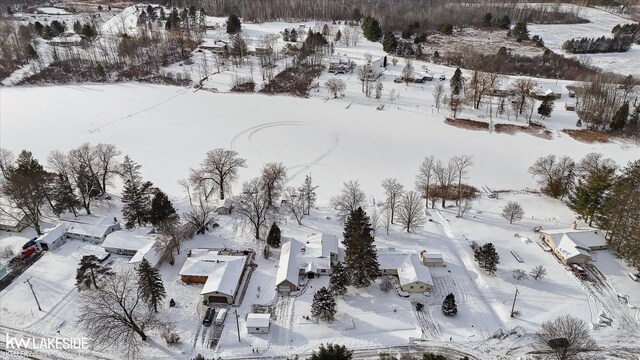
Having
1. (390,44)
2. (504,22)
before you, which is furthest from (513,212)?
(504,22)

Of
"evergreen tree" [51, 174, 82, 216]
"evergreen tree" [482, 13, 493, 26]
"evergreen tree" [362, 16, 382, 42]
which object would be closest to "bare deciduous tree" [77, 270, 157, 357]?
"evergreen tree" [51, 174, 82, 216]

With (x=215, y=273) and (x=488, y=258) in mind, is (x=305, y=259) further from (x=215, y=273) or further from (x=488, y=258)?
(x=488, y=258)

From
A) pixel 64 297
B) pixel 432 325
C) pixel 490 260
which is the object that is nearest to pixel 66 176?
pixel 64 297

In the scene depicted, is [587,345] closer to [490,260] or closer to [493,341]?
[493,341]

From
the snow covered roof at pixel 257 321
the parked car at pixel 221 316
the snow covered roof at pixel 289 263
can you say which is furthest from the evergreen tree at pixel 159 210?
the snow covered roof at pixel 257 321

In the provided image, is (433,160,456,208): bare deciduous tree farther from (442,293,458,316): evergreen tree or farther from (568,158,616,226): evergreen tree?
(442,293,458,316): evergreen tree

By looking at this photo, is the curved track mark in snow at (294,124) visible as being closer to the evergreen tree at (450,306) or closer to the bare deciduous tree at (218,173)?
the bare deciduous tree at (218,173)
